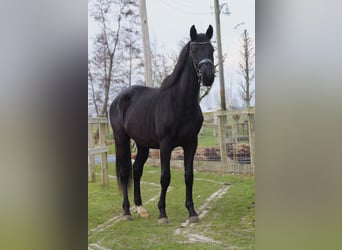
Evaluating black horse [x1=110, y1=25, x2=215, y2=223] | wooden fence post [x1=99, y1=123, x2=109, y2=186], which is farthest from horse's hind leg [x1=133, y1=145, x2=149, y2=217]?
wooden fence post [x1=99, y1=123, x2=109, y2=186]

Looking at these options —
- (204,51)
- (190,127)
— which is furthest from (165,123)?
(204,51)

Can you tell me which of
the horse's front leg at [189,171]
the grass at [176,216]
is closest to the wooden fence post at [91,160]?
the grass at [176,216]

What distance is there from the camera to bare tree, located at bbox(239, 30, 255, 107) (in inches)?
59.7

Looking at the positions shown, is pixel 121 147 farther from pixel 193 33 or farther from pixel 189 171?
pixel 193 33

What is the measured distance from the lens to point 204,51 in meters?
1.53

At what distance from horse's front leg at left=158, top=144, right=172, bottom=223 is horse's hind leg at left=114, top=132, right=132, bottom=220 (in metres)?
0.14

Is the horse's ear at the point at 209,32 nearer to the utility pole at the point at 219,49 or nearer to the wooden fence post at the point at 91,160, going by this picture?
the utility pole at the point at 219,49

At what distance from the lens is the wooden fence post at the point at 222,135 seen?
1.58 metres
